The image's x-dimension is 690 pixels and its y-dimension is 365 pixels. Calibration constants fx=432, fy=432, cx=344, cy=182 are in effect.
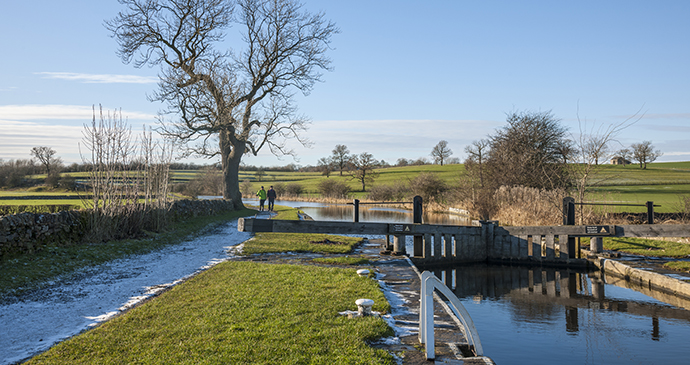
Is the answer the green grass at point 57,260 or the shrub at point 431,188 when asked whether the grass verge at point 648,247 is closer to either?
the green grass at point 57,260

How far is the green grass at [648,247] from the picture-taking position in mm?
13547

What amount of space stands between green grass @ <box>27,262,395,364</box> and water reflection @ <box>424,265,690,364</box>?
108 inches

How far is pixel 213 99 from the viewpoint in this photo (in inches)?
1062

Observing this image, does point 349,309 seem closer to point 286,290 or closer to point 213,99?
point 286,290

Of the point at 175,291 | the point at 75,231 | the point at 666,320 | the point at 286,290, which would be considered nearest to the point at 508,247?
the point at 666,320

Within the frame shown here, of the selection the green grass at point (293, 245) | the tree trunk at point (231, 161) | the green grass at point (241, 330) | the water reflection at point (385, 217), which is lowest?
the water reflection at point (385, 217)

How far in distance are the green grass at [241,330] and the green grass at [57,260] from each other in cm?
315

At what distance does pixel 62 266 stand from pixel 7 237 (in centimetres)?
140

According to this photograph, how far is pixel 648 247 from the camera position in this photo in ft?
48.7

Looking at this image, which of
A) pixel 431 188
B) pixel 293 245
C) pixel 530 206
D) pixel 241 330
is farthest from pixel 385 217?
pixel 241 330

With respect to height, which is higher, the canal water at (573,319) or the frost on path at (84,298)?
the frost on path at (84,298)

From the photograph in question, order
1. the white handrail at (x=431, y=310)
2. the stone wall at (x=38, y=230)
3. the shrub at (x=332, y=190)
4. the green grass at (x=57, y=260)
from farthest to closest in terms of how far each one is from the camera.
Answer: the shrub at (x=332, y=190) < the stone wall at (x=38, y=230) < the green grass at (x=57, y=260) < the white handrail at (x=431, y=310)

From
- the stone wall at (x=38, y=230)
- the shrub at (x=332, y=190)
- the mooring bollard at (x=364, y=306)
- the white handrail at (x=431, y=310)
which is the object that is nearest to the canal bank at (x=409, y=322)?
the white handrail at (x=431, y=310)

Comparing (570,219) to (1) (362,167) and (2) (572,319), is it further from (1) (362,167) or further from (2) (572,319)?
(1) (362,167)
